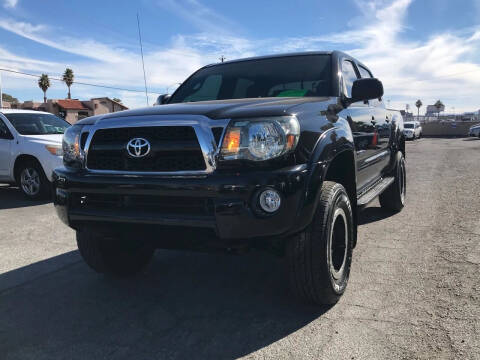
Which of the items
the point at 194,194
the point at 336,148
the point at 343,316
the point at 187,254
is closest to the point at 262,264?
the point at 187,254

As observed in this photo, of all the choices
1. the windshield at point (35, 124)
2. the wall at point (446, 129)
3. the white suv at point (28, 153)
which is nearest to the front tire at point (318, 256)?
the white suv at point (28, 153)

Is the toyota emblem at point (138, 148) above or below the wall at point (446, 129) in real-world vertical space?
above

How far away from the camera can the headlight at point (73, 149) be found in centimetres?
280

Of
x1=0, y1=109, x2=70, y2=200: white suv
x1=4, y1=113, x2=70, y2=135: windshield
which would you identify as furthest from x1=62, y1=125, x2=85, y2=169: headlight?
x1=4, y1=113, x2=70, y2=135: windshield

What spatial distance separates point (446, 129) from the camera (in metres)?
38.8

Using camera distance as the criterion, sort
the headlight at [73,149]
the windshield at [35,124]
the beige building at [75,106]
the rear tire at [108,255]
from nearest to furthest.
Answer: the headlight at [73,149], the rear tire at [108,255], the windshield at [35,124], the beige building at [75,106]

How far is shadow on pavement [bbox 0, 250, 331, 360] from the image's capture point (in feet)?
7.95

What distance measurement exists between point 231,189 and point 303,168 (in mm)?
431

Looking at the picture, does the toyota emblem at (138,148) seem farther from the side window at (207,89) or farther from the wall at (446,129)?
the wall at (446,129)

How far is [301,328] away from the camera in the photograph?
8.45 feet

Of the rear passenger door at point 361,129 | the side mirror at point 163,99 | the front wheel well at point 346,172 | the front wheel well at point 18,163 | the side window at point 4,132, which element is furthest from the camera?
the side window at point 4,132

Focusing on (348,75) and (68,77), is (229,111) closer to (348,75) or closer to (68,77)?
(348,75)

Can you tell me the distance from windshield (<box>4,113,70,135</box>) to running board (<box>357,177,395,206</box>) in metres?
6.04

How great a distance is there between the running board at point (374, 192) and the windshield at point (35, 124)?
6040 mm
